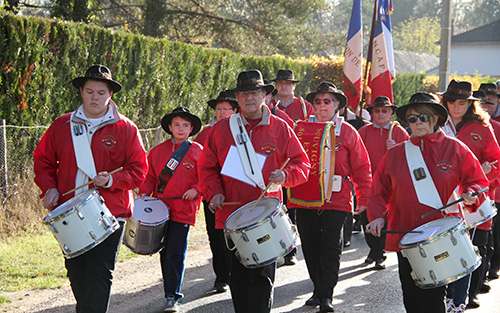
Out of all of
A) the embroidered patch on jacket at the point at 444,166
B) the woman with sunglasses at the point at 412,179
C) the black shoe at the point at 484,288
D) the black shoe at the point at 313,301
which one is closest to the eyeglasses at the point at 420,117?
the woman with sunglasses at the point at 412,179

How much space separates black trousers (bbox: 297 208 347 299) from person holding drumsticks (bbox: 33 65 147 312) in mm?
2399

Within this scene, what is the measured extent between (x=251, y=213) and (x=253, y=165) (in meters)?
0.46

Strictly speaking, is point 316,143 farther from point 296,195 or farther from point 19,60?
point 19,60

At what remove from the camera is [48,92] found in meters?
10.6

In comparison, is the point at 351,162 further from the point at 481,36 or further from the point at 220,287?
the point at 481,36

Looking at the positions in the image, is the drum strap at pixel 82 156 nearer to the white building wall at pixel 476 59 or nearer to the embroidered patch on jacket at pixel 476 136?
the embroidered patch on jacket at pixel 476 136

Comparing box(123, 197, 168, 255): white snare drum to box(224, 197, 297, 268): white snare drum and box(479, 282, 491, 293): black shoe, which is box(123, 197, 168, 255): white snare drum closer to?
box(224, 197, 297, 268): white snare drum

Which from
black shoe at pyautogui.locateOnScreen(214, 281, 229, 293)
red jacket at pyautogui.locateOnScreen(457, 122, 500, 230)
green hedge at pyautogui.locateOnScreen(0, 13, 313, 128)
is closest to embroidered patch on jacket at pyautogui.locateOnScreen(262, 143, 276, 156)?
red jacket at pyautogui.locateOnScreen(457, 122, 500, 230)

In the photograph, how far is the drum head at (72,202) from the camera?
16.4ft

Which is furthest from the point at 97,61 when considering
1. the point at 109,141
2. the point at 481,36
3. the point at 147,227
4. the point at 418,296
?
the point at 481,36

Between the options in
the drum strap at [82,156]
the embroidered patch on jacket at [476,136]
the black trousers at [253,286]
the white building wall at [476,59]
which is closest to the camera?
the drum strap at [82,156]

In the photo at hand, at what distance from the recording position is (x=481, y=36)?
195ft

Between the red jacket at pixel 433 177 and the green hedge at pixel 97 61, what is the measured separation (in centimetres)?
631

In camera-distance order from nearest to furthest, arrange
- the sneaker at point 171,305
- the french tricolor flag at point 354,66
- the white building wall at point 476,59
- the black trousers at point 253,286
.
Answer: the black trousers at point 253,286, the sneaker at point 171,305, the french tricolor flag at point 354,66, the white building wall at point 476,59
